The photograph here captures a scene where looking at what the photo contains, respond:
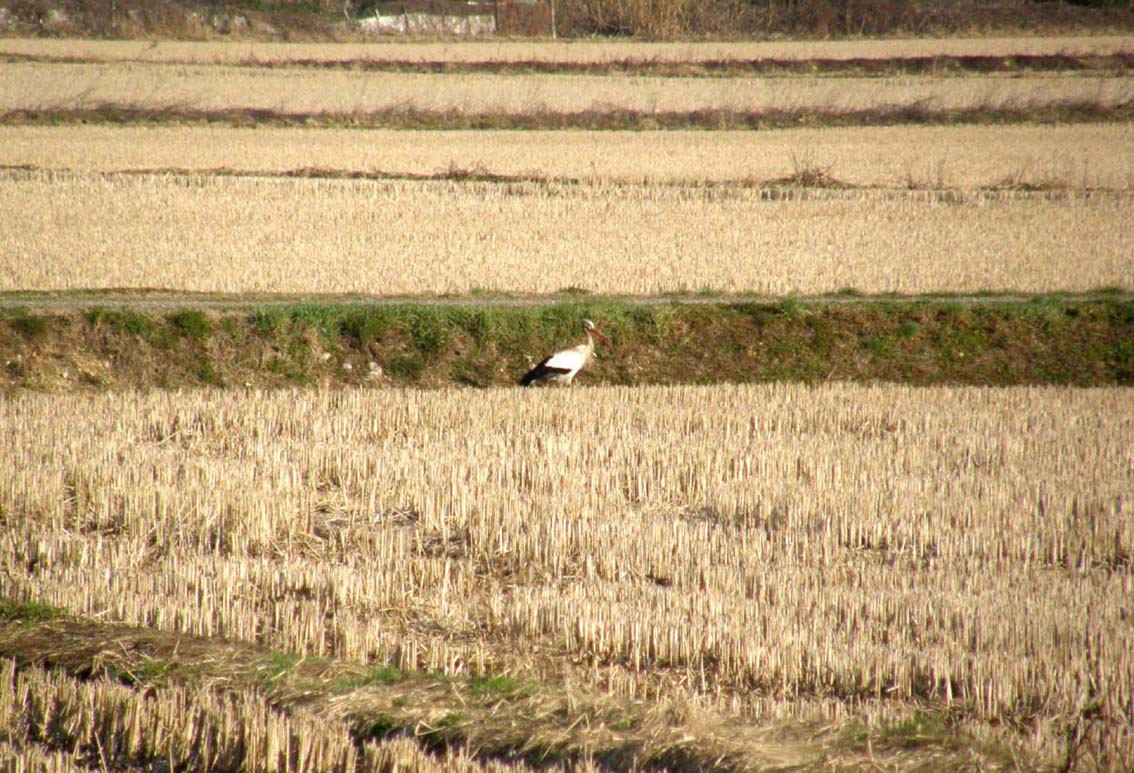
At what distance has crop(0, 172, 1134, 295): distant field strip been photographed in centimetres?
1716

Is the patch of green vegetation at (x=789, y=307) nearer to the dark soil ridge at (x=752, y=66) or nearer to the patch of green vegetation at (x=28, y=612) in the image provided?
the patch of green vegetation at (x=28, y=612)

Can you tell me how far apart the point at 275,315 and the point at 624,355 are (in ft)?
15.0

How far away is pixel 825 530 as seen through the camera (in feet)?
27.0

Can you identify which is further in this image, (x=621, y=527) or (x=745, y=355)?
(x=745, y=355)

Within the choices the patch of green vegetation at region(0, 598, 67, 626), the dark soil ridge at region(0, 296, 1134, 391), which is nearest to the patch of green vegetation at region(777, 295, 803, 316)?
the dark soil ridge at region(0, 296, 1134, 391)

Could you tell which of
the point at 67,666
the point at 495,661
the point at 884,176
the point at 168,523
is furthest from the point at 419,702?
the point at 884,176

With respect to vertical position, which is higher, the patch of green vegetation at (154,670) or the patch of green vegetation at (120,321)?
the patch of green vegetation at (120,321)

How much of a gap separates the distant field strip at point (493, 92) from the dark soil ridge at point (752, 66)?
1229 mm

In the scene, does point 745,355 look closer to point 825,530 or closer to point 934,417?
point 934,417

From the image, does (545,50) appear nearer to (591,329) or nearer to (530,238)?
(530,238)

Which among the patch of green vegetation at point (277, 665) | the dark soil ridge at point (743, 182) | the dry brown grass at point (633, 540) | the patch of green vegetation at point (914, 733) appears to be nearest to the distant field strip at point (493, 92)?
the dark soil ridge at point (743, 182)

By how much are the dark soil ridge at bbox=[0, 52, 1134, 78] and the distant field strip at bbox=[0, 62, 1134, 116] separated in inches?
48.4

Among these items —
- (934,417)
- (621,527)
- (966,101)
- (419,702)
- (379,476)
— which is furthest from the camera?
(966,101)

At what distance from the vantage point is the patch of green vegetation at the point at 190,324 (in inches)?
562
